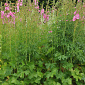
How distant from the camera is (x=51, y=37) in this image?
9.50 feet

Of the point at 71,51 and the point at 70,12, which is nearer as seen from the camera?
the point at 71,51

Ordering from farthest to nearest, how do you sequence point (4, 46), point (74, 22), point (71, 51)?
point (4, 46)
point (74, 22)
point (71, 51)

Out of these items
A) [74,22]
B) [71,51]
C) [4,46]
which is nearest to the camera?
[71,51]

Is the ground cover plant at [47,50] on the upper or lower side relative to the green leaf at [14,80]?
upper

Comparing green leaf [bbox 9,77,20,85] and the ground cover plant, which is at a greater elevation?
the ground cover plant

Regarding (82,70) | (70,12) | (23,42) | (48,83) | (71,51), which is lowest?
(48,83)

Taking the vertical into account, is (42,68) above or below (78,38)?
below

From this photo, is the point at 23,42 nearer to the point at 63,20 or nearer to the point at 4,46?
the point at 4,46

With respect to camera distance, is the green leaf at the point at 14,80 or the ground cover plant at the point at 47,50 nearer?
the green leaf at the point at 14,80

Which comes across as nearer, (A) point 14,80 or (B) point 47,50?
(A) point 14,80

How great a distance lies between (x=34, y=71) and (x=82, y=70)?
1.07 metres

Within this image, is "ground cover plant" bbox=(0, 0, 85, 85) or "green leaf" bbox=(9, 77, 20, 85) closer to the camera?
"green leaf" bbox=(9, 77, 20, 85)

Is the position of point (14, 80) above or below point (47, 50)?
below

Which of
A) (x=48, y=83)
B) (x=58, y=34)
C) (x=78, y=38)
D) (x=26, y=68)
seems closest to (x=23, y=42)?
(x=26, y=68)
